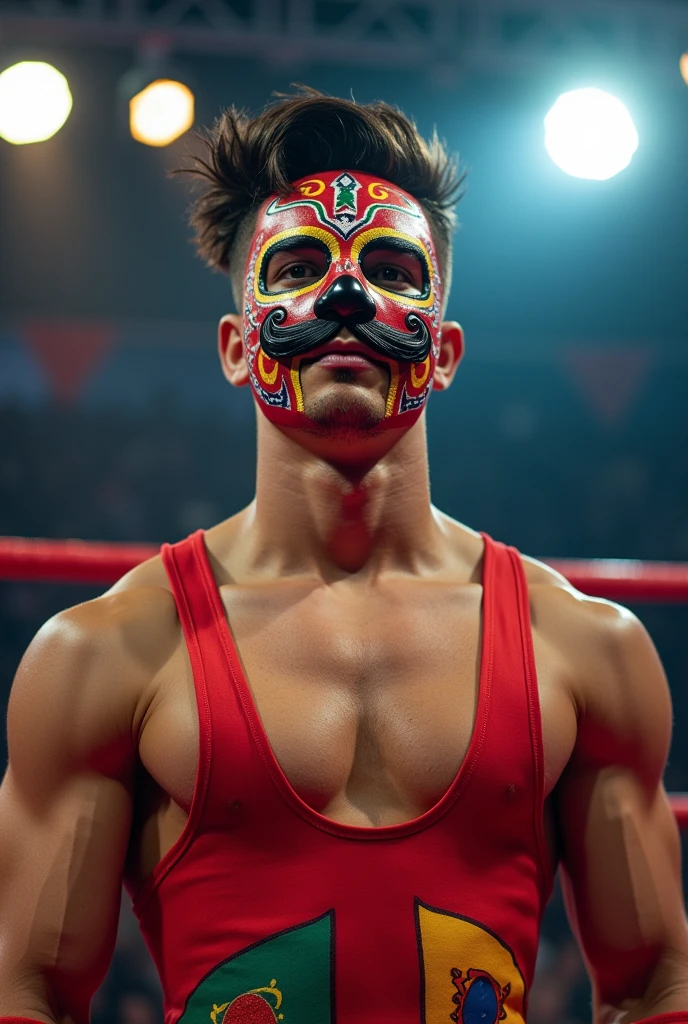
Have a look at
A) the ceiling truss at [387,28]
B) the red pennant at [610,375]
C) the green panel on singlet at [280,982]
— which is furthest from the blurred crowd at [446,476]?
the green panel on singlet at [280,982]

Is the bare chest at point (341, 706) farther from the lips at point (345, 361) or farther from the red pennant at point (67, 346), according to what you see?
the red pennant at point (67, 346)

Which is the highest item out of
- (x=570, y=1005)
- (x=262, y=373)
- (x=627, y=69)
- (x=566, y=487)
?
(x=627, y=69)

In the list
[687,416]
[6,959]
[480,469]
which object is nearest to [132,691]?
[6,959]

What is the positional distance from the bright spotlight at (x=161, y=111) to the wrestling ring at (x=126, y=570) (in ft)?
9.95

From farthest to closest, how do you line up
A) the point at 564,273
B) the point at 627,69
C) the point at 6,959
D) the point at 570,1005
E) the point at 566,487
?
the point at 566,487 → the point at 564,273 → the point at 627,69 → the point at 570,1005 → the point at 6,959

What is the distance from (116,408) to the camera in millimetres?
6078

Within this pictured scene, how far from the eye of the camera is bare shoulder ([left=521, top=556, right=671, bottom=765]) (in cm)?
143

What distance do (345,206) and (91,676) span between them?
0.76 m

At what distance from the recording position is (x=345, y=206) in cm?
155

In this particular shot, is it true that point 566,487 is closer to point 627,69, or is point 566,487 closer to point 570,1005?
point 627,69

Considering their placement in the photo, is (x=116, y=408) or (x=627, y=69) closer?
(x=627, y=69)

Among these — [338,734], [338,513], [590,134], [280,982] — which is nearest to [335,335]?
[338,513]

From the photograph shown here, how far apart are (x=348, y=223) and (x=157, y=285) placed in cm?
386

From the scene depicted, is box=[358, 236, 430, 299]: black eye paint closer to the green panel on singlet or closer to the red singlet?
the red singlet
